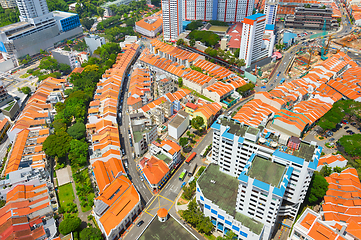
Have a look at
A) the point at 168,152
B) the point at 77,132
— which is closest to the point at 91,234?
the point at 168,152

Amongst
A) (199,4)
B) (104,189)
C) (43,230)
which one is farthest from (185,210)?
(199,4)

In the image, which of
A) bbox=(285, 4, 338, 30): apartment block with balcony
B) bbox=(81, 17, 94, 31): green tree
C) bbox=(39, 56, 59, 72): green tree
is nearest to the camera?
bbox=(39, 56, 59, 72): green tree

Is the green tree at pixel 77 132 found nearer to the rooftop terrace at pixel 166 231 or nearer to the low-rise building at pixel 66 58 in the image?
the rooftop terrace at pixel 166 231

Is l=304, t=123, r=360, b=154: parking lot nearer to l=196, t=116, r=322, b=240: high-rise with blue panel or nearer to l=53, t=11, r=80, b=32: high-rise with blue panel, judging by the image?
l=196, t=116, r=322, b=240: high-rise with blue panel

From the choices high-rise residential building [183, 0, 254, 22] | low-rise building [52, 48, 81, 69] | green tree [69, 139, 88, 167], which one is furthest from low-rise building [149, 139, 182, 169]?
high-rise residential building [183, 0, 254, 22]

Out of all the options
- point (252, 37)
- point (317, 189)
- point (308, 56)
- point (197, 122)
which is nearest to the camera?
point (317, 189)

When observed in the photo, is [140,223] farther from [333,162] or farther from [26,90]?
[26,90]

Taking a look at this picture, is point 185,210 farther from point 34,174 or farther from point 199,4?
point 199,4
